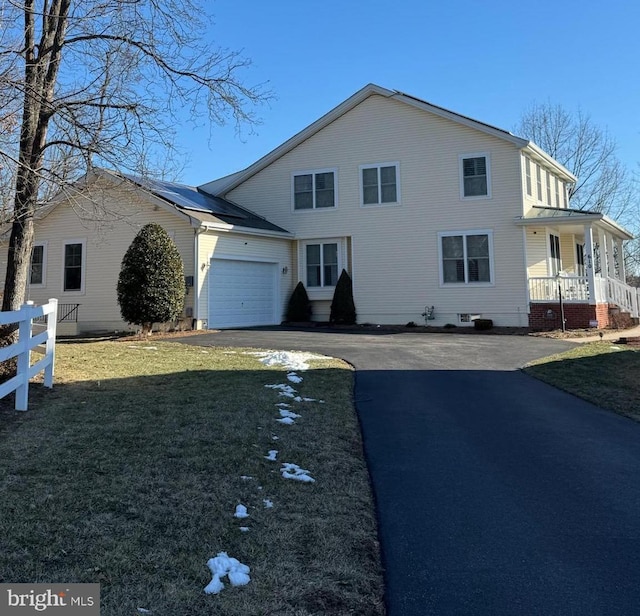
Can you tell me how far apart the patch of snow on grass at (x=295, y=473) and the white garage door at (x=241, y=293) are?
12763 millimetres

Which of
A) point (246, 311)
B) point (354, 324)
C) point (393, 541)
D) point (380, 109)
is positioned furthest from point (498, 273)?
point (393, 541)

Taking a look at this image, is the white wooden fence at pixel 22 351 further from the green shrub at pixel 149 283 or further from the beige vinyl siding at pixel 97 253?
the beige vinyl siding at pixel 97 253

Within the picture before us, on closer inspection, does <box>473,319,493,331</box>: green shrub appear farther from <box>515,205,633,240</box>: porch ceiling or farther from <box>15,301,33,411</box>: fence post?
<box>15,301,33,411</box>: fence post

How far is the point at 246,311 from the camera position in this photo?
1836cm

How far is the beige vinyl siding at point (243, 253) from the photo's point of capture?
1662 cm

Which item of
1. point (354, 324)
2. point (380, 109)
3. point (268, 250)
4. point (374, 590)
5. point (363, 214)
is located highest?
point (380, 109)

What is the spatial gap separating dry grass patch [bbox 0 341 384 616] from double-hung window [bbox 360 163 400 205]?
13807 millimetres

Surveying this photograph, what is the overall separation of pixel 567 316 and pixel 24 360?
623 inches

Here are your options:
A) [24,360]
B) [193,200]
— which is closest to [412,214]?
[193,200]

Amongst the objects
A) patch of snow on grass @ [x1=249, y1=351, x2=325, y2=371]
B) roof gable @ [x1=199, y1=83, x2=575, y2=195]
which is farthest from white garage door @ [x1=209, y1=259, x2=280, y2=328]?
patch of snow on grass @ [x1=249, y1=351, x2=325, y2=371]

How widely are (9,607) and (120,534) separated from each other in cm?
70

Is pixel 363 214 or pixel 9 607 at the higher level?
pixel 363 214

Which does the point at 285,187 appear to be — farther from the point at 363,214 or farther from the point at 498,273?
the point at 498,273

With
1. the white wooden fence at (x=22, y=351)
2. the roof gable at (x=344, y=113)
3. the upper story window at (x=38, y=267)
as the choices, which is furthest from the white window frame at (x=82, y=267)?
the white wooden fence at (x=22, y=351)
